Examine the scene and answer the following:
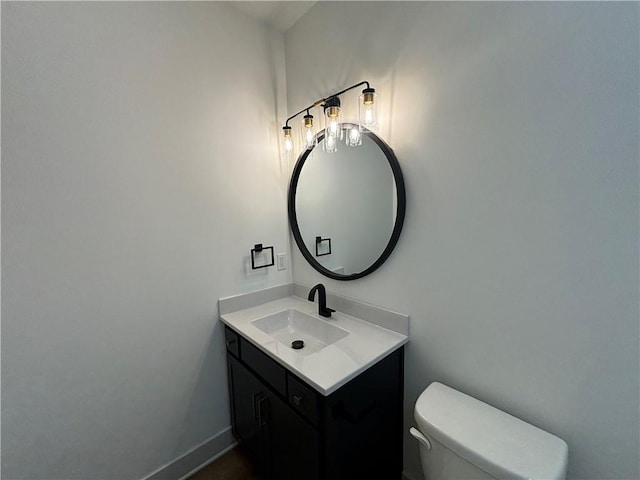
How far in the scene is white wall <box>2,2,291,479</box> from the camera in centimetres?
104

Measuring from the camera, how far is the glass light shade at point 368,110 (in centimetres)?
121

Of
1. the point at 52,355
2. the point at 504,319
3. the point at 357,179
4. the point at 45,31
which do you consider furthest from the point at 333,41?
the point at 52,355

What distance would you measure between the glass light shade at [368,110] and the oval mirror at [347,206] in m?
0.05

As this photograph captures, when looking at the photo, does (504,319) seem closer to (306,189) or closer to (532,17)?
(532,17)

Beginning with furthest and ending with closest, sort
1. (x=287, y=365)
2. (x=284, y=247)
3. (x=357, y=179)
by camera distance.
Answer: (x=284, y=247)
(x=357, y=179)
(x=287, y=365)

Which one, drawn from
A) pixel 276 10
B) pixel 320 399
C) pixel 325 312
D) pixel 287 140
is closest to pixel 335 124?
pixel 287 140

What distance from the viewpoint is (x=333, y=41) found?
1.46 meters

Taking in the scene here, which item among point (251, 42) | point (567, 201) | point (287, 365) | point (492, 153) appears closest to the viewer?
point (567, 201)

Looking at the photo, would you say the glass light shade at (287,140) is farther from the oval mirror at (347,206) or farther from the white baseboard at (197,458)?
the white baseboard at (197,458)

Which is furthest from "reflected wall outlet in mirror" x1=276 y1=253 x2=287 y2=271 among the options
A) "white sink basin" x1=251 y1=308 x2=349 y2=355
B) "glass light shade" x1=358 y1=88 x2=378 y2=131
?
"glass light shade" x1=358 y1=88 x2=378 y2=131

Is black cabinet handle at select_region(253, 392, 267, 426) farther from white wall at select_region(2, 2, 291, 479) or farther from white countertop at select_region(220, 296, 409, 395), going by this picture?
white wall at select_region(2, 2, 291, 479)

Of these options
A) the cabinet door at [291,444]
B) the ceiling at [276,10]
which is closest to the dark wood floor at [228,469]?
the cabinet door at [291,444]

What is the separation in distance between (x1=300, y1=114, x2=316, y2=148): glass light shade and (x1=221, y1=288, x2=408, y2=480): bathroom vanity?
41.6 inches

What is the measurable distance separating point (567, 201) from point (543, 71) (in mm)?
428
